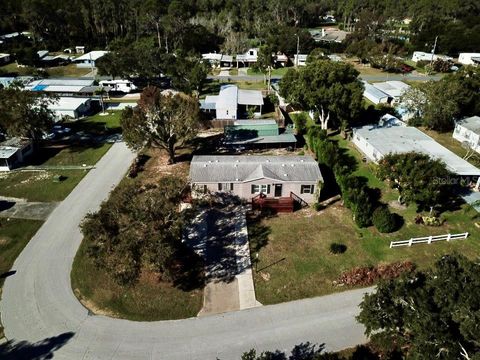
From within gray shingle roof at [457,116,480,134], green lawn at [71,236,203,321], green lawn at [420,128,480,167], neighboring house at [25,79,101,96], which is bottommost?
green lawn at [71,236,203,321]

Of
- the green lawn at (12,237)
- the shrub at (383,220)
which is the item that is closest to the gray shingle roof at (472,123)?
the shrub at (383,220)

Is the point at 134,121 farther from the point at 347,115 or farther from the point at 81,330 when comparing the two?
the point at 347,115

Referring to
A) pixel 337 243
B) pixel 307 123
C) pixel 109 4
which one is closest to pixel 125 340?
pixel 337 243

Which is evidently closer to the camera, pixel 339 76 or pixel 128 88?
pixel 339 76

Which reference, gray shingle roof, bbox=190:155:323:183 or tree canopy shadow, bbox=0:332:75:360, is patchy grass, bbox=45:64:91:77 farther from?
tree canopy shadow, bbox=0:332:75:360

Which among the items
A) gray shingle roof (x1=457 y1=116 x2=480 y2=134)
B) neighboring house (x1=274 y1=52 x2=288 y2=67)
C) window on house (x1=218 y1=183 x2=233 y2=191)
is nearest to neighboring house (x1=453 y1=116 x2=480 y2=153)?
gray shingle roof (x1=457 y1=116 x2=480 y2=134)

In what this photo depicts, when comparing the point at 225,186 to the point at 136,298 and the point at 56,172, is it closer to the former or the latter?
the point at 136,298

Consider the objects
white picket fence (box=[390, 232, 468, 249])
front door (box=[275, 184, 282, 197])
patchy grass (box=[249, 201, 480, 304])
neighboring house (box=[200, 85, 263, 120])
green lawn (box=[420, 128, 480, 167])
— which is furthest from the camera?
neighboring house (box=[200, 85, 263, 120])
